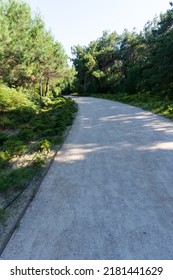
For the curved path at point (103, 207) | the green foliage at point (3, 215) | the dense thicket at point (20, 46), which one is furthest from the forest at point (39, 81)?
the curved path at point (103, 207)

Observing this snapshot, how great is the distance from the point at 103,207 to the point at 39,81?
67.6 feet

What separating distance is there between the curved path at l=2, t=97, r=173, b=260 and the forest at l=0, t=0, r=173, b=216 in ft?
3.15

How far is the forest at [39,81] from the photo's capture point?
7.65 m

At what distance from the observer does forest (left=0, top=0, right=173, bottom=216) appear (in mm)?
7652

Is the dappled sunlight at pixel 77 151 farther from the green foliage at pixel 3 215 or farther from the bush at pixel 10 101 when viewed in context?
the bush at pixel 10 101

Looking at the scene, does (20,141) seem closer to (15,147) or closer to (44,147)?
(15,147)

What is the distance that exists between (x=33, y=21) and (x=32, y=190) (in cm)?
2041

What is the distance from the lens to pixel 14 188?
541cm

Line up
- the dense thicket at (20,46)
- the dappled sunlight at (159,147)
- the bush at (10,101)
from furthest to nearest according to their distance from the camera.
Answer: the dense thicket at (20,46) < the bush at (10,101) < the dappled sunlight at (159,147)

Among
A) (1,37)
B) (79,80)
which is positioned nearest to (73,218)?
(1,37)

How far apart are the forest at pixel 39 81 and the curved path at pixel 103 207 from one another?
37.8 inches

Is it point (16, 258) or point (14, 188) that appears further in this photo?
point (14, 188)

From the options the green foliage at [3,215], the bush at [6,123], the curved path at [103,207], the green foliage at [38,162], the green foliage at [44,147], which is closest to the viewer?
the curved path at [103,207]
